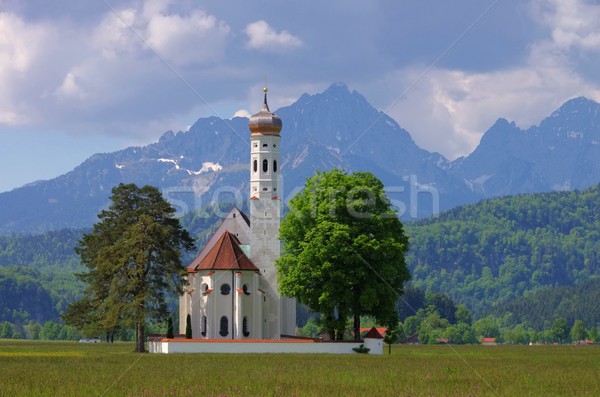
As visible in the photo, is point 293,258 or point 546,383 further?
point 293,258

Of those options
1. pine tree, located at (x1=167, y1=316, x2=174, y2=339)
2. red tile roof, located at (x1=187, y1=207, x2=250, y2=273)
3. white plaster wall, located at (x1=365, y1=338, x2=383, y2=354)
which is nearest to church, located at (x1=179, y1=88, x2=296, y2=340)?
red tile roof, located at (x1=187, y1=207, x2=250, y2=273)

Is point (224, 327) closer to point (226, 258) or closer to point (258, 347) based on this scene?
point (226, 258)

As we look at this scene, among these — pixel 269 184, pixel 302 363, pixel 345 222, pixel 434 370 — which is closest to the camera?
pixel 434 370

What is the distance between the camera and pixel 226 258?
292ft

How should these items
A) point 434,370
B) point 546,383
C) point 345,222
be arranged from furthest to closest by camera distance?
point 345,222 → point 434,370 → point 546,383

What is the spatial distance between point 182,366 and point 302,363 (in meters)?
6.98

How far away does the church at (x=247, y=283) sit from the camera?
88.5 metres

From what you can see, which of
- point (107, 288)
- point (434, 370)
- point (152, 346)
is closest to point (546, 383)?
point (434, 370)

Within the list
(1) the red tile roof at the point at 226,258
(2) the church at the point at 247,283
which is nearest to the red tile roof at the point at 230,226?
(2) the church at the point at 247,283

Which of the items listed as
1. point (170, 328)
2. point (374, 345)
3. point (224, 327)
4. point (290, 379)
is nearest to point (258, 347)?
point (170, 328)

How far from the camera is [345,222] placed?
245 feet

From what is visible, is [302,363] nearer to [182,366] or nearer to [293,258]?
[182,366]

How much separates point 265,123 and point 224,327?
20.7m

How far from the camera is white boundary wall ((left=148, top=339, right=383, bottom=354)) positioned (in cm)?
7181
